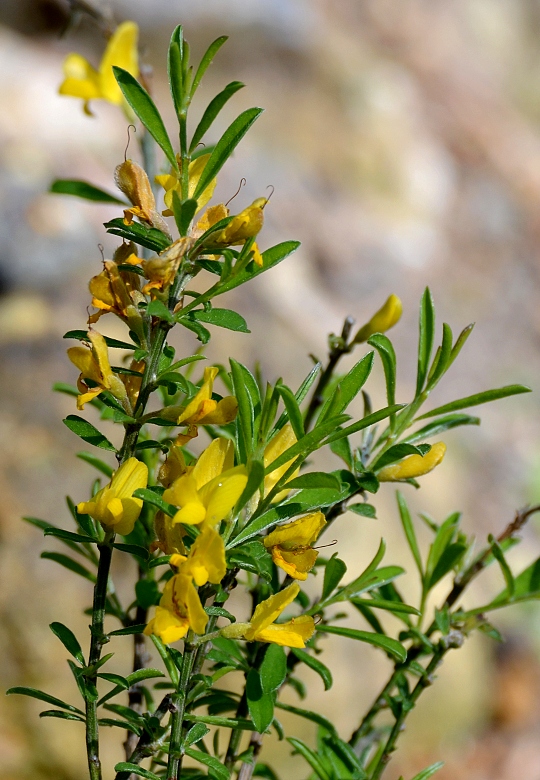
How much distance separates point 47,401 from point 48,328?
1.01 feet

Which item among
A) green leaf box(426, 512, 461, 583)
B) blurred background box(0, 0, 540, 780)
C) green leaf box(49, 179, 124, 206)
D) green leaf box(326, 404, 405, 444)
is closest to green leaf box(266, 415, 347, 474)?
green leaf box(326, 404, 405, 444)

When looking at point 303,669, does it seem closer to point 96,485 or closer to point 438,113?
point 96,485

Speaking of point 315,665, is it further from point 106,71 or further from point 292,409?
point 106,71

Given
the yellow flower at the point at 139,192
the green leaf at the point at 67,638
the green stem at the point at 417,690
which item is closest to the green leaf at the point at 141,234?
the yellow flower at the point at 139,192

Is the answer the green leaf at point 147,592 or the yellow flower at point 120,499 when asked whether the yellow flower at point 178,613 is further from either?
the green leaf at point 147,592

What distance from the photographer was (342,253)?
145 inches

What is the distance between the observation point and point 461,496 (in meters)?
2.83

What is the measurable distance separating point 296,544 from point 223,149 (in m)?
0.21

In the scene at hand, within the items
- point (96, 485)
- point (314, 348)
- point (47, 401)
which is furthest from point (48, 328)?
point (96, 485)

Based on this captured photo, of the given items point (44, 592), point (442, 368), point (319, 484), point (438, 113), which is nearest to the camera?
point (319, 484)

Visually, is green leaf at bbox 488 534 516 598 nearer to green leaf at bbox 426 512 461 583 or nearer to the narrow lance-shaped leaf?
green leaf at bbox 426 512 461 583

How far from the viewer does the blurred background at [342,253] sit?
1.84m

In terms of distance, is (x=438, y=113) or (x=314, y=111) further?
(x=438, y=113)

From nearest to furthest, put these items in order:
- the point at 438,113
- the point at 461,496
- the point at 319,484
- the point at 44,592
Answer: the point at 319,484 < the point at 44,592 < the point at 461,496 < the point at 438,113
